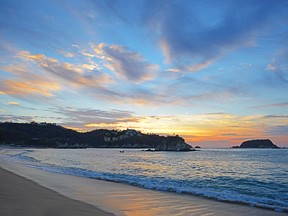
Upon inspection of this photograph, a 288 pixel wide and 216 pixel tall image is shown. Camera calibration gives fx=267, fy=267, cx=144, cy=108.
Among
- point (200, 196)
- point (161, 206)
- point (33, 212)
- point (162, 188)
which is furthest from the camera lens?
point (162, 188)

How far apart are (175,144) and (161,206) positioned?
189m

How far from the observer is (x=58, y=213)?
7.72 m

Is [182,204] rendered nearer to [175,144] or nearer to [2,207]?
[2,207]

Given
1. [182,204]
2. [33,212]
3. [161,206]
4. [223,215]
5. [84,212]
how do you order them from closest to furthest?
1. [33,212]
2. [84,212]
3. [223,215]
4. [161,206]
5. [182,204]

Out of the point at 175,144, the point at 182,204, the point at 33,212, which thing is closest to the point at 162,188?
the point at 182,204

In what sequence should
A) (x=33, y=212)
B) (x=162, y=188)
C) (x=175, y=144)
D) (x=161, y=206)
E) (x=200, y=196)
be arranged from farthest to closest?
(x=175, y=144), (x=162, y=188), (x=200, y=196), (x=161, y=206), (x=33, y=212)

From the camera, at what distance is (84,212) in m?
8.45

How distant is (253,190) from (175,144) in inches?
7104

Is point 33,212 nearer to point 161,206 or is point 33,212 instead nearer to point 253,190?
point 161,206

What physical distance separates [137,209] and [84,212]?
248cm

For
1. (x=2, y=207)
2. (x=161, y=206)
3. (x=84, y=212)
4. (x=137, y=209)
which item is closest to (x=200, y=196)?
(x=161, y=206)

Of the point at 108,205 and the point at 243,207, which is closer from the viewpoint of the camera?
the point at 108,205

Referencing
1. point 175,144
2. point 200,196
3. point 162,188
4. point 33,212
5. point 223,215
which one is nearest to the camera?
point 33,212

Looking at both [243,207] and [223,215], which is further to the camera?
[243,207]
